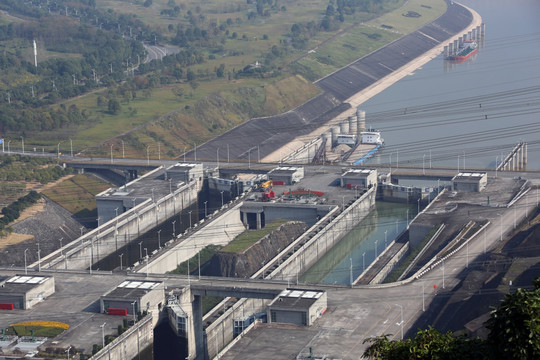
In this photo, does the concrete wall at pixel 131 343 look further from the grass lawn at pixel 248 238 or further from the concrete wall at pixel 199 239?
the grass lawn at pixel 248 238

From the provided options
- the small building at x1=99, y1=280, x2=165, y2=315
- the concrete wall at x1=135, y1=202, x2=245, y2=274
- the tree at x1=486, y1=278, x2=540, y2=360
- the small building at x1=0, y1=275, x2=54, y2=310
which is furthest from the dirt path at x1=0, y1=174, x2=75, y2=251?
the tree at x1=486, y1=278, x2=540, y2=360

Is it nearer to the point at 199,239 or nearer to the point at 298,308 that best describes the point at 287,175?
the point at 199,239

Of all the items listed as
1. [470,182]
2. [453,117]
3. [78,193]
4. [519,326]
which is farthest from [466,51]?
[519,326]

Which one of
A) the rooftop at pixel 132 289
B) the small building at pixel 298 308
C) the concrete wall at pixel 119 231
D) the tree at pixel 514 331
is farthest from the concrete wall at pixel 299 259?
the tree at pixel 514 331

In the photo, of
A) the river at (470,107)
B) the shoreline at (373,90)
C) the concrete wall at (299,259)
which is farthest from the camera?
the shoreline at (373,90)

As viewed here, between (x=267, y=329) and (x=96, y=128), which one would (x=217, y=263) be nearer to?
(x=267, y=329)

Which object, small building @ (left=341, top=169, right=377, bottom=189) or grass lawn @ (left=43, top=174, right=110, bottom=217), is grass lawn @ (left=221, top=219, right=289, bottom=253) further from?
grass lawn @ (left=43, top=174, right=110, bottom=217)
